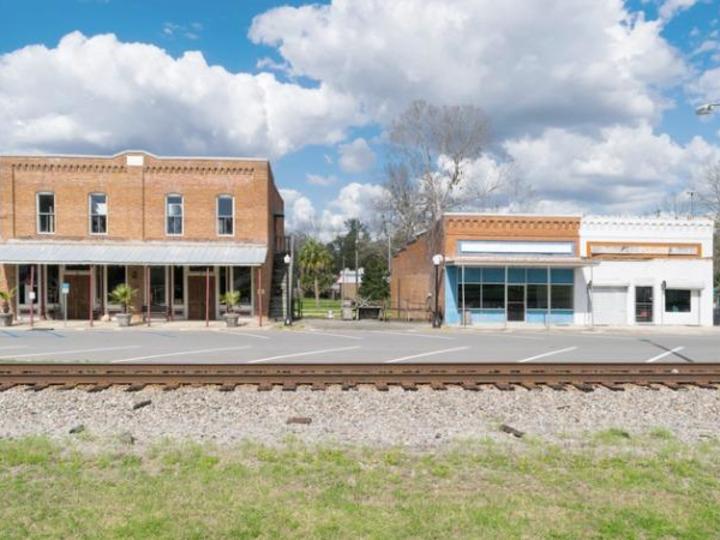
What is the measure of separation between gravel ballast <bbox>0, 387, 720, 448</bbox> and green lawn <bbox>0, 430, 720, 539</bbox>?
593mm

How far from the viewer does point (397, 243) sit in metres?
53.6

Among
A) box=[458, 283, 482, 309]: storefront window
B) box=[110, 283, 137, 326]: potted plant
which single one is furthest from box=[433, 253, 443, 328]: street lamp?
box=[110, 283, 137, 326]: potted plant

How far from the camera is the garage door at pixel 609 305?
89.2 feet

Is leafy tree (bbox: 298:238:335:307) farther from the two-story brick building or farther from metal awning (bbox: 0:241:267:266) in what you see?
metal awning (bbox: 0:241:267:266)

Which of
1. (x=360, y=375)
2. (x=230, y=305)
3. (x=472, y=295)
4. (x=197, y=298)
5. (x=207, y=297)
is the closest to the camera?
(x=360, y=375)

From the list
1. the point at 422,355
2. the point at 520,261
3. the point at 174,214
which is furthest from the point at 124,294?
the point at 520,261

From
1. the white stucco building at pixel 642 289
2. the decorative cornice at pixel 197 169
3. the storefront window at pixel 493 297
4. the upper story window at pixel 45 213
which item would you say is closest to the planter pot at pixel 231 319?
the decorative cornice at pixel 197 169

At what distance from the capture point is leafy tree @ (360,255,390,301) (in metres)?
58.2

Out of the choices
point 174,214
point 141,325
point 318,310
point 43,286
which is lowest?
point 318,310

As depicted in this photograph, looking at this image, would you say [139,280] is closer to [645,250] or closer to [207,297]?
[207,297]

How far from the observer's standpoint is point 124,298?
24.1m

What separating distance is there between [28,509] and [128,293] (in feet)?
68.8

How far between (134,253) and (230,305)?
16.6 ft

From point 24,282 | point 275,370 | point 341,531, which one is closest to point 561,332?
point 275,370
